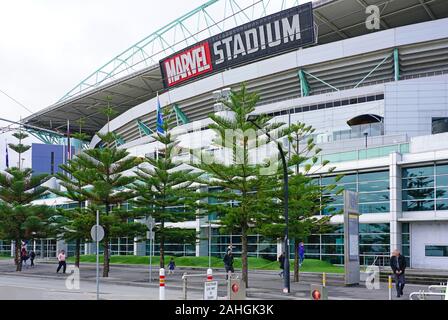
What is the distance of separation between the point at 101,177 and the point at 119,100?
48187mm

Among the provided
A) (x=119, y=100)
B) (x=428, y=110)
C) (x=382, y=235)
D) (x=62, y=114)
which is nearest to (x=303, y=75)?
(x=428, y=110)

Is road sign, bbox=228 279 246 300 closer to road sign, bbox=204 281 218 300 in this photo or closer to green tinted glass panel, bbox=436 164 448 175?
road sign, bbox=204 281 218 300

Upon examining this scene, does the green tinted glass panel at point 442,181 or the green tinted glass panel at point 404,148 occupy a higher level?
the green tinted glass panel at point 404,148

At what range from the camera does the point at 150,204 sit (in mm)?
35094

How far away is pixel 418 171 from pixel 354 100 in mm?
14788

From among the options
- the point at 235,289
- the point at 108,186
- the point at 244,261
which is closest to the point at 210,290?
the point at 235,289

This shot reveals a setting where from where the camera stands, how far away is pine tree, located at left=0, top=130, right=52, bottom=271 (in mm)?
39719

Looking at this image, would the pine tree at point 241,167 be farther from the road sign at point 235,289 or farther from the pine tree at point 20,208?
the pine tree at point 20,208

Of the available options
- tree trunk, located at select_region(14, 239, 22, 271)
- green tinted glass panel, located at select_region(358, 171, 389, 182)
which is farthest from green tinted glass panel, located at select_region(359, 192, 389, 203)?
tree trunk, located at select_region(14, 239, 22, 271)

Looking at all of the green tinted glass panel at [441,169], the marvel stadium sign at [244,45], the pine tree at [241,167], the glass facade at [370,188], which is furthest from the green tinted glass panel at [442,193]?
the marvel stadium sign at [244,45]

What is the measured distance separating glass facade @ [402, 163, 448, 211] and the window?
2256 millimetres

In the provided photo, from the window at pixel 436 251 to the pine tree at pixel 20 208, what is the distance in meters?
24.7

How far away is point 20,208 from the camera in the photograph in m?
39.3

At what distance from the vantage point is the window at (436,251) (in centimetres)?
3416
